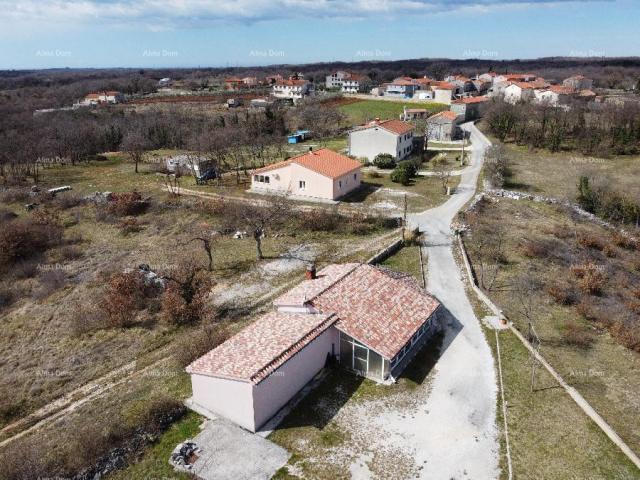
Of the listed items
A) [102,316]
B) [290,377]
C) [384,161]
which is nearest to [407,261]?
[290,377]

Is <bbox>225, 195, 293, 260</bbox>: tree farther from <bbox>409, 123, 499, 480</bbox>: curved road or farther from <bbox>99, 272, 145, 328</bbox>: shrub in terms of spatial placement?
<bbox>409, 123, 499, 480</bbox>: curved road

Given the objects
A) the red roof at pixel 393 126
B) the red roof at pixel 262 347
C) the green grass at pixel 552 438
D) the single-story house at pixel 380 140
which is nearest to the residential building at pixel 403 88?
the red roof at pixel 393 126

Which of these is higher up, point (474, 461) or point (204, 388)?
point (204, 388)

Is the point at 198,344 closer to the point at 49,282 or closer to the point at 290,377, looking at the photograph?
the point at 290,377

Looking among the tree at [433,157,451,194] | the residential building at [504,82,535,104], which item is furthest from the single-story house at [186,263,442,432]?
the residential building at [504,82,535,104]

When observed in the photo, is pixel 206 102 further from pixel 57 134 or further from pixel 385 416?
pixel 385 416

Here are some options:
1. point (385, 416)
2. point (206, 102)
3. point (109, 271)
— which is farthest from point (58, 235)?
point (206, 102)

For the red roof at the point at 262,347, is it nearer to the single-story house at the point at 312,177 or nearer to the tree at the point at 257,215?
the tree at the point at 257,215
